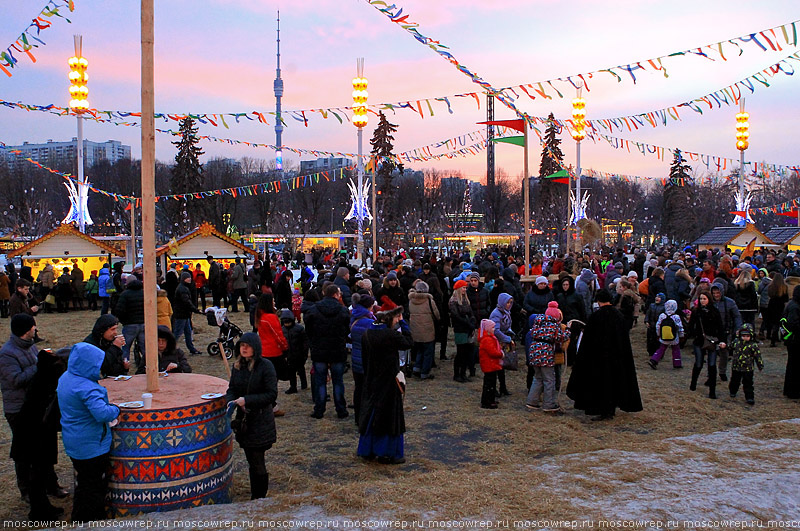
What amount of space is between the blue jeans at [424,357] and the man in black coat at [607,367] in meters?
2.88

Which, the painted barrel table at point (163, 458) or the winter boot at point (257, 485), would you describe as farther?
the winter boot at point (257, 485)

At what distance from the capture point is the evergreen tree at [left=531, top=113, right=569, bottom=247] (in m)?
55.3

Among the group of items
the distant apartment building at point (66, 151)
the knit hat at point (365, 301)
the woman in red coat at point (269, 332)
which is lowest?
the woman in red coat at point (269, 332)

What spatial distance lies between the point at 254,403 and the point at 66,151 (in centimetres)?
9173

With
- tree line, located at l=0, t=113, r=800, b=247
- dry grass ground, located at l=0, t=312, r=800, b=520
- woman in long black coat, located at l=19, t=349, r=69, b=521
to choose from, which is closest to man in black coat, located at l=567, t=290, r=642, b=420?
dry grass ground, located at l=0, t=312, r=800, b=520

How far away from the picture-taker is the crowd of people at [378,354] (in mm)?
5340

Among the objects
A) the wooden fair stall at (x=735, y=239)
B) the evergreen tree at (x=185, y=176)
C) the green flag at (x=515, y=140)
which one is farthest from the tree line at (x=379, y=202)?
the green flag at (x=515, y=140)

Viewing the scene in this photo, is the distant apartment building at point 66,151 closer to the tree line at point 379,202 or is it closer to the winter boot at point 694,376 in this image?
the tree line at point 379,202

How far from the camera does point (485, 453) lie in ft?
23.6

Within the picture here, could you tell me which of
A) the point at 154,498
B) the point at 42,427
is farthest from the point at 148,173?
the point at 154,498

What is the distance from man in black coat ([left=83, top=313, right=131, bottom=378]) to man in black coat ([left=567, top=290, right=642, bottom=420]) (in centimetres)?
566

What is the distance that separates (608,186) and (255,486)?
258 feet

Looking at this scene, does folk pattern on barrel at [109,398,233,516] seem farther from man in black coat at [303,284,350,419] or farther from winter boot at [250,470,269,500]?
man in black coat at [303,284,350,419]

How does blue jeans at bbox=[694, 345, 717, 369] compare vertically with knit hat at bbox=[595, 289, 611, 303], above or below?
below
